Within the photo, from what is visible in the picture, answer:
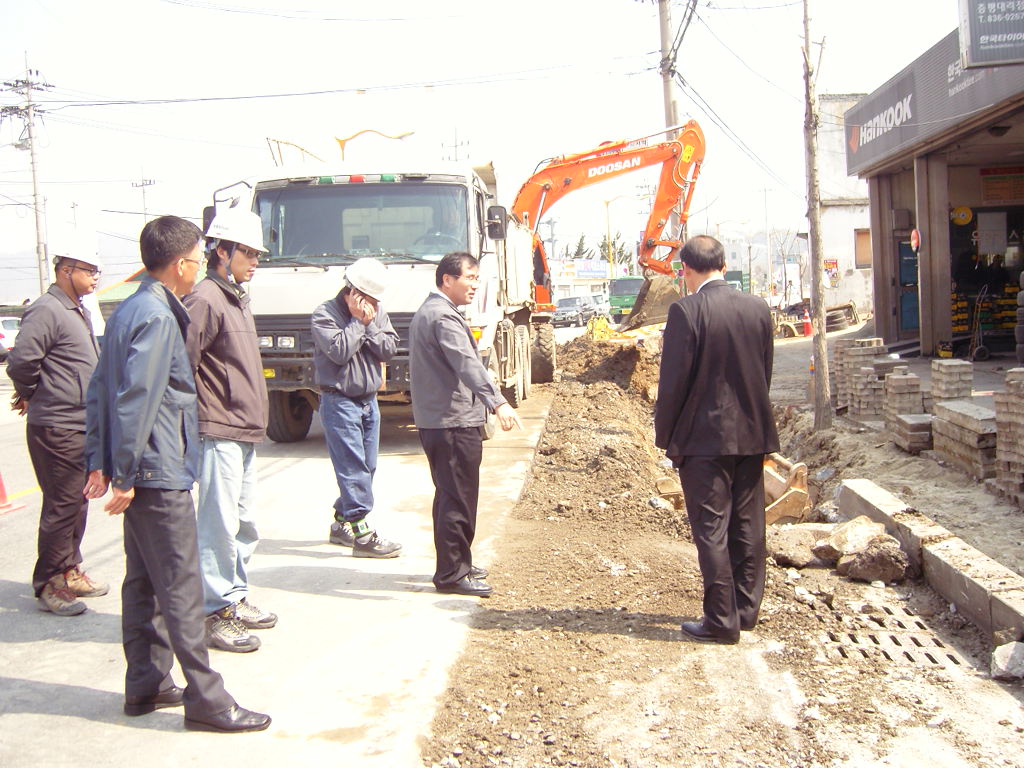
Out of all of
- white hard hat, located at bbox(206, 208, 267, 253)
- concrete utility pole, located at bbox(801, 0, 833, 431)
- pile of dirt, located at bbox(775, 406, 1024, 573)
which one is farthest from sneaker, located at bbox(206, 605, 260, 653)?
concrete utility pole, located at bbox(801, 0, 833, 431)

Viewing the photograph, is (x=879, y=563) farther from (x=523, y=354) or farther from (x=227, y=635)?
(x=523, y=354)

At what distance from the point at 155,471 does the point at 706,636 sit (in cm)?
266

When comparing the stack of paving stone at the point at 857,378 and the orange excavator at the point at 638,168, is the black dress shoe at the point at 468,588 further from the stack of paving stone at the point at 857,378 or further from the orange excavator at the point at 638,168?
the orange excavator at the point at 638,168

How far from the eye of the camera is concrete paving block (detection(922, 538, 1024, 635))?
462cm

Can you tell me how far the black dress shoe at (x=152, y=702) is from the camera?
3.71 m

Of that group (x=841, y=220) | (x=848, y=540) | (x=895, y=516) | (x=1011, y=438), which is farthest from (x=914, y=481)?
(x=841, y=220)

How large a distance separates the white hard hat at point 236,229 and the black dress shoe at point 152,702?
207 centimetres

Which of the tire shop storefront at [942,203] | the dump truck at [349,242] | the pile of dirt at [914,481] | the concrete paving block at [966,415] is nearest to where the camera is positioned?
the pile of dirt at [914,481]

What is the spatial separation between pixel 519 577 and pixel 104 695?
7.97 ft

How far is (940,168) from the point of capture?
1677 centimetres

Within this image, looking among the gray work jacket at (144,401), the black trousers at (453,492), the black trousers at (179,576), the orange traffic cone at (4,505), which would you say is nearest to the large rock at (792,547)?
the black trousers at (453,492)

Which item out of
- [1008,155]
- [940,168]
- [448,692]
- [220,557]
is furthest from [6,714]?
[1008,155]

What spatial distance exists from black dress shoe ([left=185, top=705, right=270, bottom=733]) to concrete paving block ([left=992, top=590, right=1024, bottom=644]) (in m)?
3.29

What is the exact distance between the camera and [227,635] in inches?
173
